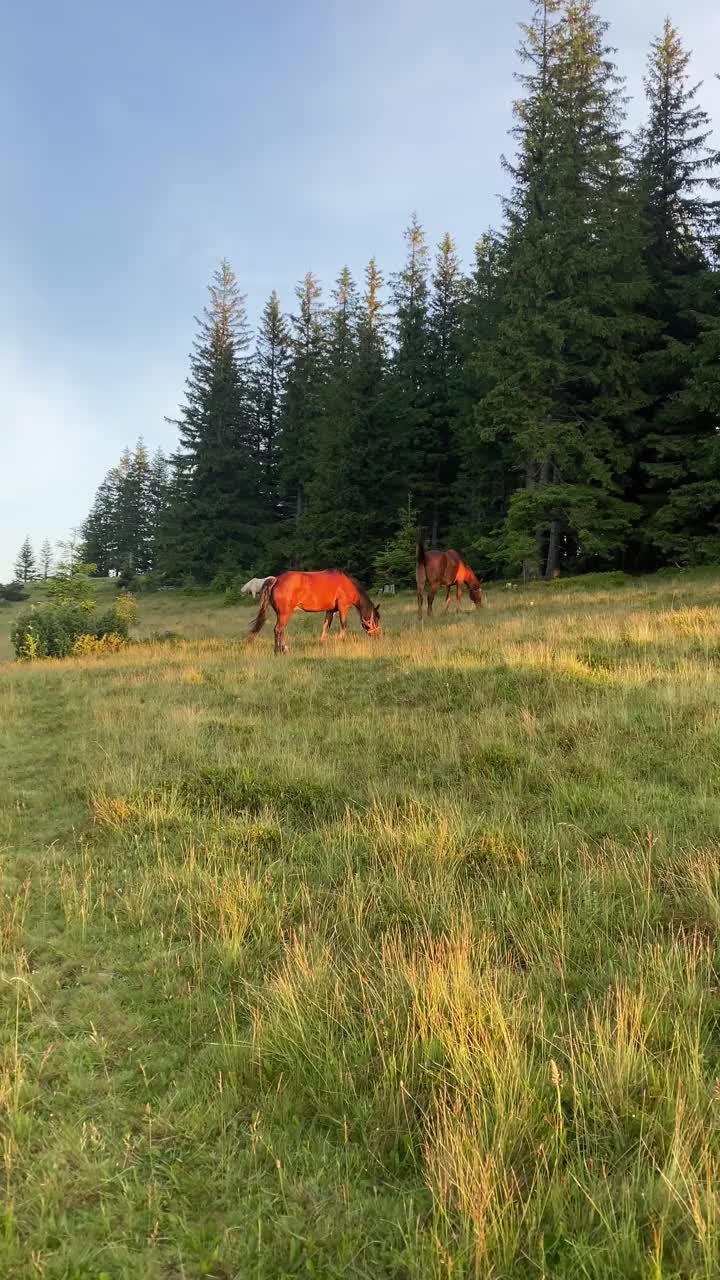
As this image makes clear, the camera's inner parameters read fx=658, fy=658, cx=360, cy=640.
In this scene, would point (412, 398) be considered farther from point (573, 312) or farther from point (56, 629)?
point (56, 629)

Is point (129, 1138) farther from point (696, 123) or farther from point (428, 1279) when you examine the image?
point (696, 123)

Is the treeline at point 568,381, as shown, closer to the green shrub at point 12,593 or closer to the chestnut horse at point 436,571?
the chestnut horse at point 436,571

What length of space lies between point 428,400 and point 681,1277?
39801mm

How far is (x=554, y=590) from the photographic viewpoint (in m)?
22.2

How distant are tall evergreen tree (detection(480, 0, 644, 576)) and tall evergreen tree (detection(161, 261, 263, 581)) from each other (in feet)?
76.6

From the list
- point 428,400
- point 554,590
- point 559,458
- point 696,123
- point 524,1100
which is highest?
point 696,123

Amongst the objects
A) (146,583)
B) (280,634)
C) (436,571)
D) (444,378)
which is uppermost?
(444,378)

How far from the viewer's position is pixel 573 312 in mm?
23500

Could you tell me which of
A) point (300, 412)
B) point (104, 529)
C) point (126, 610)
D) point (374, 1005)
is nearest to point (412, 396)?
point (300, 412)

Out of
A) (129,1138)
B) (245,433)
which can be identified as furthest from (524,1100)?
(245,433)

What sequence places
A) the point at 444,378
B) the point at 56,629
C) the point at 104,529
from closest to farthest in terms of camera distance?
the point at 56,629 → the point at 444,378 → the point at 104,529

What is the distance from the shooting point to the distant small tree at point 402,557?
Result: 3056 centimetres

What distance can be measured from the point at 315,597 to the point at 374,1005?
516 inches

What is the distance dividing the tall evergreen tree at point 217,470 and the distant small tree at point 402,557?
1494 centimetres
